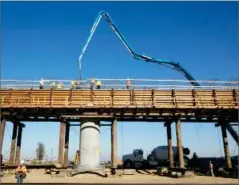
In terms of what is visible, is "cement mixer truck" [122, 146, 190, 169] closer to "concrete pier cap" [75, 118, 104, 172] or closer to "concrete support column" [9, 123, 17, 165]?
"concrete pier cap" [75, 118, 104, 172]

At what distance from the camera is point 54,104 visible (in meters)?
29.0

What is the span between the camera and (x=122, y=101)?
95.3 ft

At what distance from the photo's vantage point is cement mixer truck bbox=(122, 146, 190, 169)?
38.1 metres

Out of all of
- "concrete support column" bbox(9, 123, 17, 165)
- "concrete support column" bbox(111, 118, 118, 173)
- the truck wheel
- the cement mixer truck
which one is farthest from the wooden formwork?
the truck wheel

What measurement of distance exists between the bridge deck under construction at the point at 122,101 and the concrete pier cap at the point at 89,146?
991mm

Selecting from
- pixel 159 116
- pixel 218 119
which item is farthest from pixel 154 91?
pixel 218 119

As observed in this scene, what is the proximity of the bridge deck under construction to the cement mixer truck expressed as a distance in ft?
34.6

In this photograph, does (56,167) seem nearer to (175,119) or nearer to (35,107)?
(35,107)

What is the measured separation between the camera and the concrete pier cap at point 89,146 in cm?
2672

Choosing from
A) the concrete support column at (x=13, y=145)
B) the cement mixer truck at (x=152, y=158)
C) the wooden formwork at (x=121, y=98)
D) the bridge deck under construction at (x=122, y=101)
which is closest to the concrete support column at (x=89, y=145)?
the bridge deck under construction at (x=122, y=101)

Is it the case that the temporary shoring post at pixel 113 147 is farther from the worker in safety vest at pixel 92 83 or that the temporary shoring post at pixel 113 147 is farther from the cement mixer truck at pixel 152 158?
the cement mixer truck at pixel 152 158

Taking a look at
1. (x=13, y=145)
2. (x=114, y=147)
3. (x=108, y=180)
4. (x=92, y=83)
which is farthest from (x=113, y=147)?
(x=13, y=145)

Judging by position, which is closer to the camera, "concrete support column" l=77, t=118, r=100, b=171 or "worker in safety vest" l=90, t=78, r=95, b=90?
"concrete support column" l=77, t=118, r=100, b=171

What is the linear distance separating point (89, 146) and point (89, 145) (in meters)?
0.10
